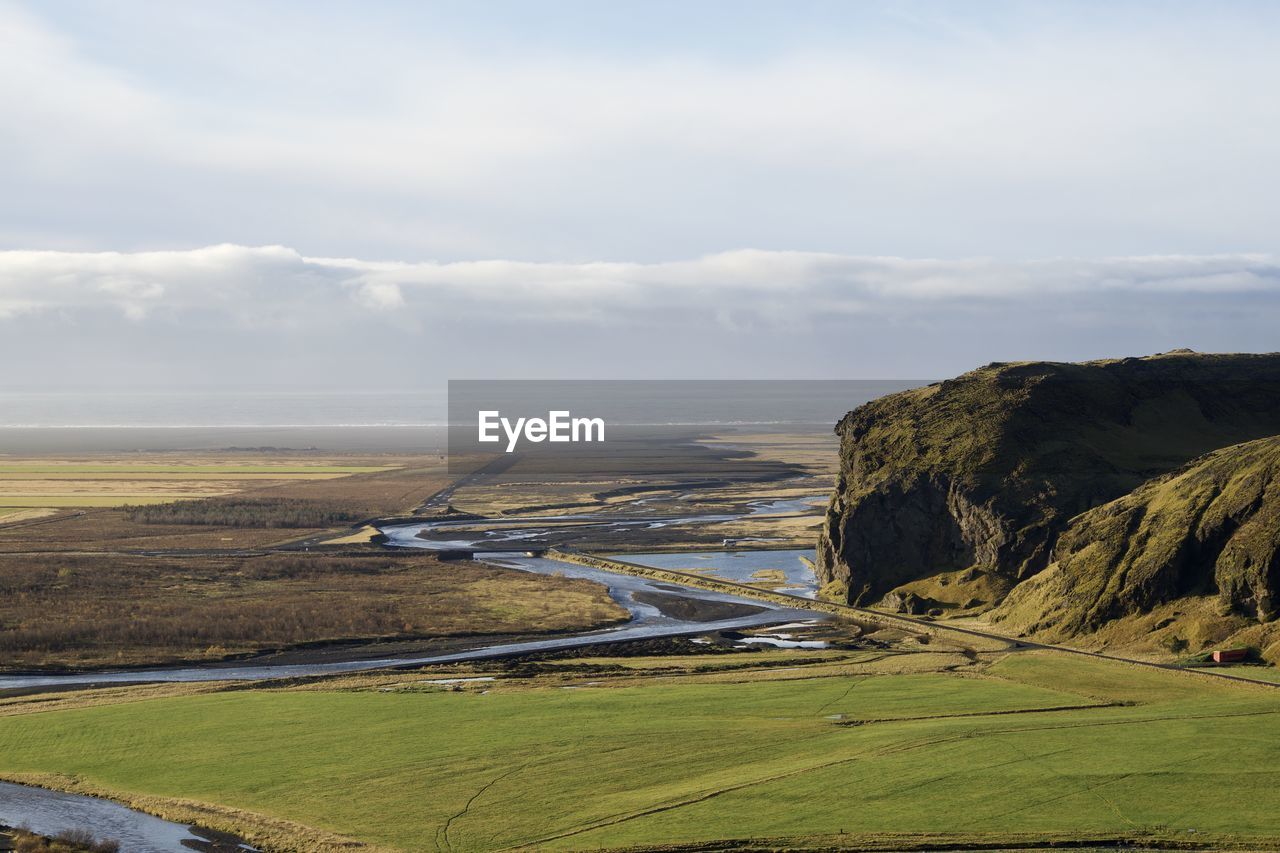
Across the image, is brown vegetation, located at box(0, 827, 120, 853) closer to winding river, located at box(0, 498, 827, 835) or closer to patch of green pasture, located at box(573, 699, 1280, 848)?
winding river, located at box(0, 498, 827, 835)

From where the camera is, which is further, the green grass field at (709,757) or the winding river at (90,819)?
→ the winding river at (90,819)

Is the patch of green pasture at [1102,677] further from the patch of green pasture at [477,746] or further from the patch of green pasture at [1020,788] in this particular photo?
the patch of green pasture at [1020,788]

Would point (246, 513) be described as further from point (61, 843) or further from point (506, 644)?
point (61, 843)

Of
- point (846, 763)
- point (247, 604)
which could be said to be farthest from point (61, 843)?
point (247, 604)

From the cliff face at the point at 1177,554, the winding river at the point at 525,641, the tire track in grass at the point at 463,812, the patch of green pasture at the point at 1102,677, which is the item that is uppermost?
the cliff face at the point at 1177,554

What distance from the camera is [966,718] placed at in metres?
55.5

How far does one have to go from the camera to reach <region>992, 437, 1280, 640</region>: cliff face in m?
70.6

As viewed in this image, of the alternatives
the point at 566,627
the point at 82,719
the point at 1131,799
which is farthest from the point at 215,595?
the point at 1131,799

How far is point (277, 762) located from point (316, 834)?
933 cm

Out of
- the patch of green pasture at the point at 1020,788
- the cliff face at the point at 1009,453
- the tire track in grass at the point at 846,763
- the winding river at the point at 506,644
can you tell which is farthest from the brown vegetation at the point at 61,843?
the cliff face at the point at 1009,453

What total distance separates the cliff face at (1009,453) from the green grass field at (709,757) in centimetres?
2527

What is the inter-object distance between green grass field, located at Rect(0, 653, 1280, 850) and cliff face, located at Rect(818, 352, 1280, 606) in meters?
25.3

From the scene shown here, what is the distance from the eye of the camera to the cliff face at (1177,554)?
70.6 m

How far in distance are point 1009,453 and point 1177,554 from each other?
2293cm
